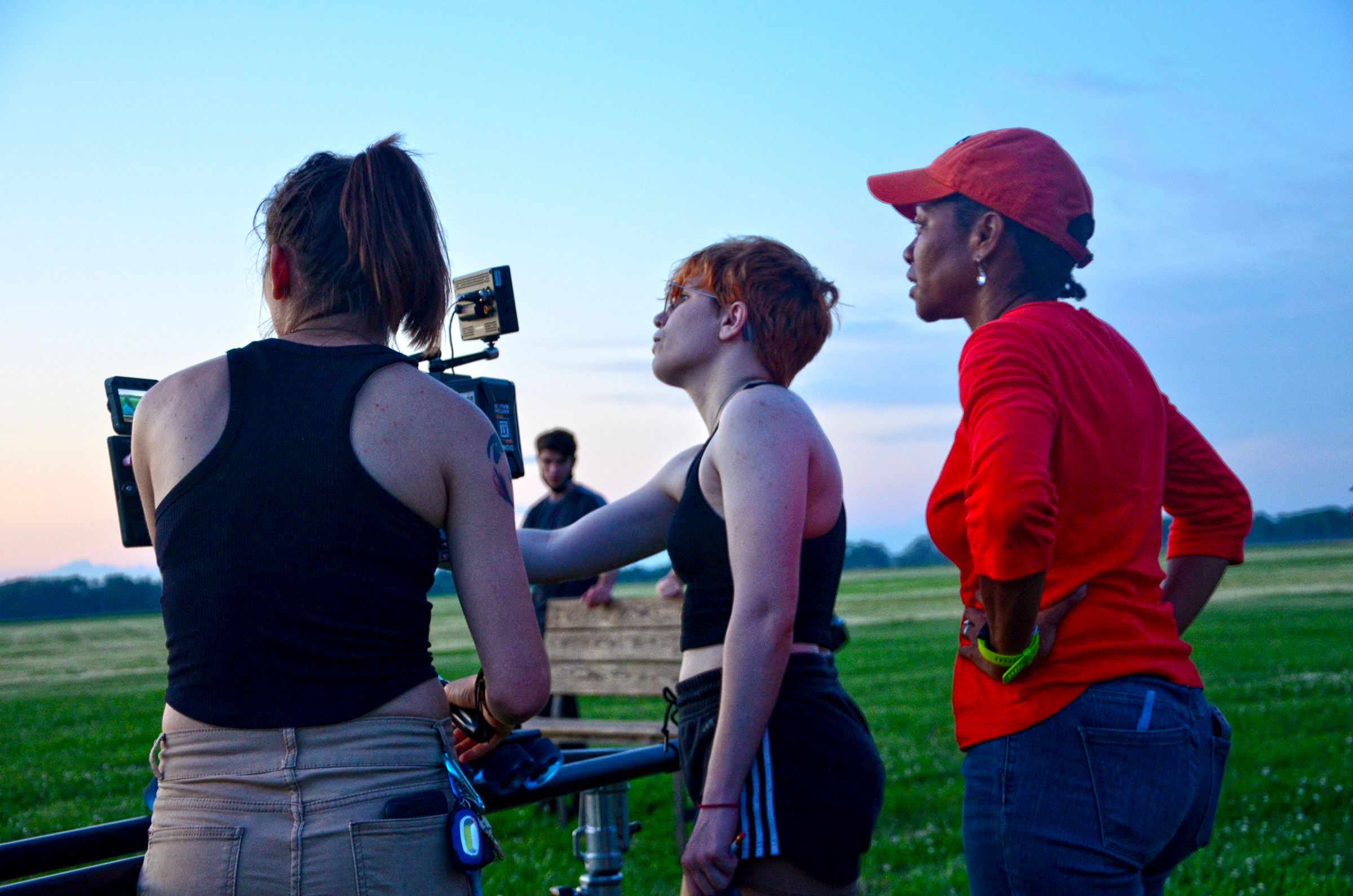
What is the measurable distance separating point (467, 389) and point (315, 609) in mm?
735

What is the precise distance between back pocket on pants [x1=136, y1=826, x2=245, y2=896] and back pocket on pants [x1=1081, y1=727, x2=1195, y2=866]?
4.55 feet

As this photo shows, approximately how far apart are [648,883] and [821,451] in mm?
4175

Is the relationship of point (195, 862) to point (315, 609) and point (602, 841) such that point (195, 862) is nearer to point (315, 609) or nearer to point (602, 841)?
point (315, 609)

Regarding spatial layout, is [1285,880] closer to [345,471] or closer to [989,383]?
[989,383]

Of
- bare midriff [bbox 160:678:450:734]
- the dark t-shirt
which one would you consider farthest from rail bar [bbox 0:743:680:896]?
the dark t-shirt

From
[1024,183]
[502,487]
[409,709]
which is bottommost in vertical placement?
[409,709]

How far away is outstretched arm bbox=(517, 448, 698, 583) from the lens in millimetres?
2701

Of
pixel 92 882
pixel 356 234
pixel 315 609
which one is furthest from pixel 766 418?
pixel 92 882

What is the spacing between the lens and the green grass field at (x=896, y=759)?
555cm

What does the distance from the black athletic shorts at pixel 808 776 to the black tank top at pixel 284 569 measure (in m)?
0.80

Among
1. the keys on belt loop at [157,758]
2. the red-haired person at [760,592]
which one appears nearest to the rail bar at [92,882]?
the keys on belt loop at [157,758]

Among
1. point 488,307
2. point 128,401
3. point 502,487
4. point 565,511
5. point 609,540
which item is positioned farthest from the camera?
point 565,511

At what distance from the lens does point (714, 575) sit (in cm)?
221

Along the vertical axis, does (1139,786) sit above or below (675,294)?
below
